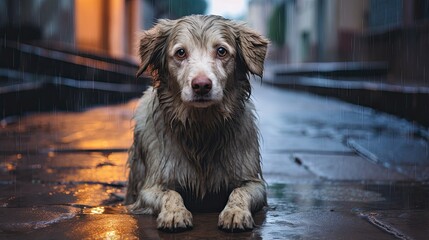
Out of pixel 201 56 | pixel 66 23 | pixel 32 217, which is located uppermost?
pixel 66 23

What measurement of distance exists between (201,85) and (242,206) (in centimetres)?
68

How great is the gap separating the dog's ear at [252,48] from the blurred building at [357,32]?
62.3 inches

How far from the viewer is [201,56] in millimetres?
3744

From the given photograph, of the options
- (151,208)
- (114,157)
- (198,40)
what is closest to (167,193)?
(151,208)

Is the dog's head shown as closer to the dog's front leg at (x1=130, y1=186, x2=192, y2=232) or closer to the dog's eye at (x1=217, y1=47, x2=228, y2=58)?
the dog's eye at (x1=217, y1=47, x2=228, y2=58)

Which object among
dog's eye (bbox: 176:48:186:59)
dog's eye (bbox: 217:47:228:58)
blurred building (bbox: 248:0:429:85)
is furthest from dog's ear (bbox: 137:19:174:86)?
blurred building (bbox: 248:0:429:85)

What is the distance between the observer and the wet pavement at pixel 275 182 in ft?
11.0

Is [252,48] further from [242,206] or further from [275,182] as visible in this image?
[275,182]

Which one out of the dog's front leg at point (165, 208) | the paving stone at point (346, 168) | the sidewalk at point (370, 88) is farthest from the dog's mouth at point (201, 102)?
the sidewalk at point (370, 88)

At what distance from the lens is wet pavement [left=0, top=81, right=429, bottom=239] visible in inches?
131

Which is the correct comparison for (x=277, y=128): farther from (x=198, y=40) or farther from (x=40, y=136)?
(x=198, y=40)

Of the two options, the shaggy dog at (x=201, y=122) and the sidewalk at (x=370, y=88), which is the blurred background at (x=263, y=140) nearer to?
the sidewalk at (x=370, y=88)

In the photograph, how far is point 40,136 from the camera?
8156 mm

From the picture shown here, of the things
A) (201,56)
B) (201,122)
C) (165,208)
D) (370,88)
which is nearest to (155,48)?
(201,56)
